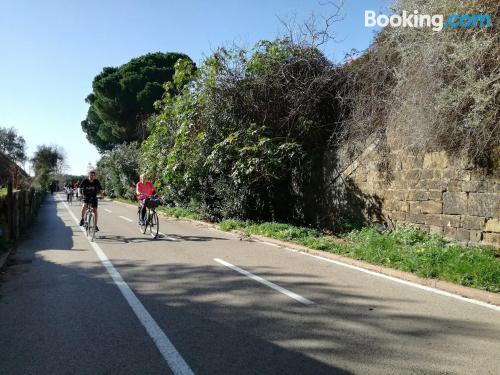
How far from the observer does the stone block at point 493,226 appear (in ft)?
27.3

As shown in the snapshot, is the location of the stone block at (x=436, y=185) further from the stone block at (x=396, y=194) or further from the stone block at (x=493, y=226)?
the stone block at (x=493, y=226)

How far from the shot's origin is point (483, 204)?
8.59 metres

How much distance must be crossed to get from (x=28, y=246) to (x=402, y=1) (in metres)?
10.8

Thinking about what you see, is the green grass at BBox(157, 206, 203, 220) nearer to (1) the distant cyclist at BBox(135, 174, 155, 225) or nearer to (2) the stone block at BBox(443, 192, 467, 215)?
(1) the distant cyclist at BBox(135, 174, 155, 225)

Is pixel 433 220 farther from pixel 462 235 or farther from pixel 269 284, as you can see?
pixel 269 284

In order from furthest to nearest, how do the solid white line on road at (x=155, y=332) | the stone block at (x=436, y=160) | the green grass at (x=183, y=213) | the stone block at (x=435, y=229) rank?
the green grass at (x=183, y=213)
the stone block at (x=435, y=229)
the stone block at (x=436, y=160)
the solid white line on road at (x=155, y=332)

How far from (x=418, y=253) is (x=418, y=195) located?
2592mm

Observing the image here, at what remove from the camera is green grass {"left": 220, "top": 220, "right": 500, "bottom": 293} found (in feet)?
22.3

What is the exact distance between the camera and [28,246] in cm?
1125

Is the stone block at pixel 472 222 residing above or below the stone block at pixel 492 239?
above

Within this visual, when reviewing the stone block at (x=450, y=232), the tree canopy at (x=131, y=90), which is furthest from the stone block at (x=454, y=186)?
the tree canopy at (x=131, y=90)

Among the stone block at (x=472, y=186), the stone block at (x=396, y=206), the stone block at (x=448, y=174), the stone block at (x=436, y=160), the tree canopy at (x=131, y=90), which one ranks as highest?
the tree canopy at (x=131, y=90)

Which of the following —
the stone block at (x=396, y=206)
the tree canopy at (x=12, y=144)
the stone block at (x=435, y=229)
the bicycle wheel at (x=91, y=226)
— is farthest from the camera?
the tree canopy at (x=12, y=144)

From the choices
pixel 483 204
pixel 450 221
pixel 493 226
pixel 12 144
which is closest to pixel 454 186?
pixel 450 221
